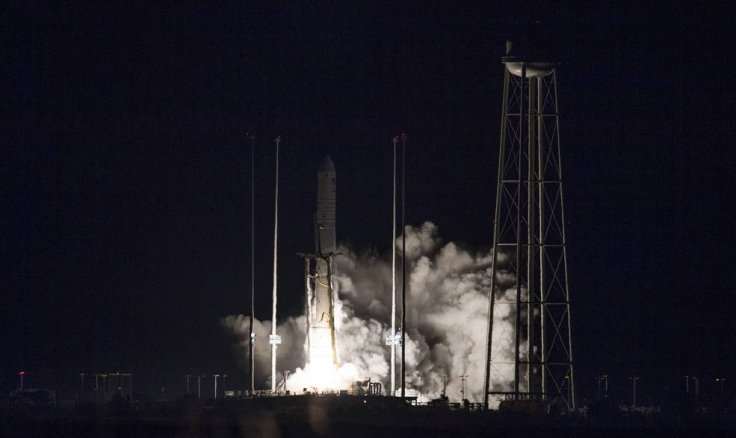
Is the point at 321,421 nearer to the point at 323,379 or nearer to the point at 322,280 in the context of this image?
the point at 323,379

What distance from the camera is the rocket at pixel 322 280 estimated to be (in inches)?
4387

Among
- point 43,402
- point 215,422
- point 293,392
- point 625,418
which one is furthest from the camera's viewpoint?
point 43,402

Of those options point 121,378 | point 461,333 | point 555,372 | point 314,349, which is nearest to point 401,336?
point 314,349

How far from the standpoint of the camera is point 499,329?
11719 cm

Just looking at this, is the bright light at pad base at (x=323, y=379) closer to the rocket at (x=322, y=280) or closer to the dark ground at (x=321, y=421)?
the rocket at (x=322, y=280)

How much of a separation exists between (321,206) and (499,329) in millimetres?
14734

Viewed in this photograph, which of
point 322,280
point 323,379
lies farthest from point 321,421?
point 322,280

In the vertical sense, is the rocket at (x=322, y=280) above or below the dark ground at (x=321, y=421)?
above

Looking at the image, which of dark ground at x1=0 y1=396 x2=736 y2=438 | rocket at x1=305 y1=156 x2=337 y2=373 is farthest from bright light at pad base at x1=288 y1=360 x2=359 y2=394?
dark ground at x1=0 y1=396 x2=736 y2=438

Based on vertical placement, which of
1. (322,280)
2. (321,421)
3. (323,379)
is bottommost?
(321,421)

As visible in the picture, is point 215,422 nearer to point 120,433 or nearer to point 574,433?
point 120,433

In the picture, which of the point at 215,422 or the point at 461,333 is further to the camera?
the point at 461,333

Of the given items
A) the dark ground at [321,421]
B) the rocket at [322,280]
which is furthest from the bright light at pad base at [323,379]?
the dark ground at [321,421]

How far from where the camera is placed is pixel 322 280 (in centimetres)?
11162
